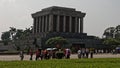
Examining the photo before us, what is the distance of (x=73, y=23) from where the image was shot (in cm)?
13100

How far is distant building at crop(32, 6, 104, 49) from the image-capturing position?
110m

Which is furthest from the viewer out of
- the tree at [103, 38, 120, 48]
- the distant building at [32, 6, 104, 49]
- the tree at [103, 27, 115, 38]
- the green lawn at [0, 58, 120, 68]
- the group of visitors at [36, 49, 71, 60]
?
the tree at [103, 27, 115, 38]

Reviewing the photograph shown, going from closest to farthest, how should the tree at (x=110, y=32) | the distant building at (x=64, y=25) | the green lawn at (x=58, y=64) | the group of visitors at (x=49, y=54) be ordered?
1. the green lawn at (x=58, y=64)
2. the group of visitors at (x=49, y=54)
3. the distant building at (x=64, y=25)
4. the tree at (x=110, y=32)

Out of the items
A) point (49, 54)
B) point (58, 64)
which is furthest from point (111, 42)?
point (58, 64)

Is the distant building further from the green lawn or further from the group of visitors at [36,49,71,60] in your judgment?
the green lawn

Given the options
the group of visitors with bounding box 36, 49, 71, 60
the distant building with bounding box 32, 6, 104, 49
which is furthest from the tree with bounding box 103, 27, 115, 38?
the group of visitors with bounding box 36, 49, 71, 60

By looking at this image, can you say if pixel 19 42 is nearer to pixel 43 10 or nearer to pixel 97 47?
pixel 43 10

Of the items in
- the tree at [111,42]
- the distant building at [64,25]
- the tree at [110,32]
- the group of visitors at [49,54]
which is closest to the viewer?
the group of visitors at [49,54]

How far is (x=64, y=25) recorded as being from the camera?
12588cm

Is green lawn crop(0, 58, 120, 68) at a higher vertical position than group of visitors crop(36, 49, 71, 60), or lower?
higher

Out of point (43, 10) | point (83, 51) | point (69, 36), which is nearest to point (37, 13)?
point (43, 10)

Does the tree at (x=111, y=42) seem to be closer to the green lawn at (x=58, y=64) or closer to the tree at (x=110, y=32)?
the tree at (x=110, y=32)

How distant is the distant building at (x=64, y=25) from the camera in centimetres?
11019

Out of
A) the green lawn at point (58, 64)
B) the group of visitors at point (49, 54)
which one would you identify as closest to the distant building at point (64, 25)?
the group of visitors at point (49, 54)
